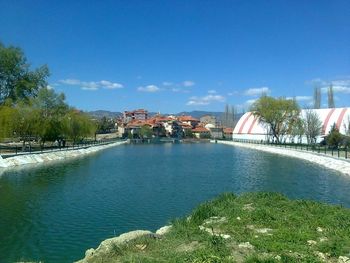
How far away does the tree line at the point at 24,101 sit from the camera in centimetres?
5894

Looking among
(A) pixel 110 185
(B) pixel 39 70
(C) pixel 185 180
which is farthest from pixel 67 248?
(B) pixel 39 70

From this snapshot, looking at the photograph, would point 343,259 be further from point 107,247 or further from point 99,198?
point 99,198

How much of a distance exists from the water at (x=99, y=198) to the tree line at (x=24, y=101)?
55.6 feet

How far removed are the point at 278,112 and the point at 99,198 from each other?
76710 mm

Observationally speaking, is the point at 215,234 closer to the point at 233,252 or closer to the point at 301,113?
the point at 233,252

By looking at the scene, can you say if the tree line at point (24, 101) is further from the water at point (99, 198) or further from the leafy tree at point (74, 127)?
the water at point (99, 198)

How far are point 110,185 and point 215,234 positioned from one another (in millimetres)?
20827

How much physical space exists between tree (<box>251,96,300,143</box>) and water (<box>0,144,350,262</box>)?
5451 cm

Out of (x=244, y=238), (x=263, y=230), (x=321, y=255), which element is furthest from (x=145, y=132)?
(x=321, y=255)

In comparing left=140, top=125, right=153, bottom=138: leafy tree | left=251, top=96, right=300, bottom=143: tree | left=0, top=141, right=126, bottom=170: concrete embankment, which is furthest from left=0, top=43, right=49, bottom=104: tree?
left=140, top=125, right=153, bottom=138: leafy tree

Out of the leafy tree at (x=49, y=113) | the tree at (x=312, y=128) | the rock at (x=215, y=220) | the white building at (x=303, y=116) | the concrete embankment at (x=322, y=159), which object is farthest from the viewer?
the white building at (x=303, y=116)

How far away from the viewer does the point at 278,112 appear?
96.7 m

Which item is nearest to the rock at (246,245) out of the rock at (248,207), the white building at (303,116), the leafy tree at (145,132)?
the rock at (248,207)

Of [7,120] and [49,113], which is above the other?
[49,113]
